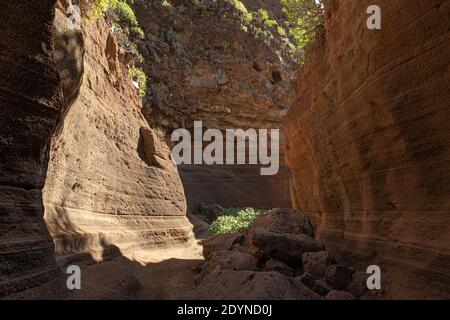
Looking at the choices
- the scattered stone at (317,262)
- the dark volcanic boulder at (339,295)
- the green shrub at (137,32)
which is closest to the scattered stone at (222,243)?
the scattered stone at (317,262)

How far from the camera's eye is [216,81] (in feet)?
82.2

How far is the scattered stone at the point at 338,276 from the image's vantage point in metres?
4.63

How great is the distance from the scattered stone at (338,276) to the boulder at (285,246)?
102 cm

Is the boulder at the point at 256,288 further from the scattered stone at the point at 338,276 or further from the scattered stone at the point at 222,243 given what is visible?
the scattered stone at the point at 222,243

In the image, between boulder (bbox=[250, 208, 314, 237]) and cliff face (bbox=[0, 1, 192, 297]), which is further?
boulder (bbox=[250, 208, 314, 237])

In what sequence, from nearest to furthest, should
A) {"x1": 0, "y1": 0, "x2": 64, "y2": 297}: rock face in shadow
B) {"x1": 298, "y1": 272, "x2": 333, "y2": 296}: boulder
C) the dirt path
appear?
{"x1": 0, "y1": 0, "x2": 64, "y2": 297}: rock face in shadow
{"x1": 298, "y1": 272, "x2": 333, "y2": 296}: boulder
the dirt path

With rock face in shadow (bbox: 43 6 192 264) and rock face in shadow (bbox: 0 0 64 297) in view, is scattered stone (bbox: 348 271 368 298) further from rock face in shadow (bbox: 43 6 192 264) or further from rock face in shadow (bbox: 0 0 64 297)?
rock face in shadow (bbox: 43 6 192 264)

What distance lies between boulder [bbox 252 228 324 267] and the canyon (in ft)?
0.08

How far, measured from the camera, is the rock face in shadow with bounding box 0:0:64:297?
374 centimetres

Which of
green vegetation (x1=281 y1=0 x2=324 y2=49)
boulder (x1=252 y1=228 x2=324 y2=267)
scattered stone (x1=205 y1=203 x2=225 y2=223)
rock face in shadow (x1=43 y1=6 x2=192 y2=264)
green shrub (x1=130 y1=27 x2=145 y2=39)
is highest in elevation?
green shrub (x1=130 y1=27 x2=145 y2=39)

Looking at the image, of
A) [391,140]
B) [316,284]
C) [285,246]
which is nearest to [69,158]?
[285,246]

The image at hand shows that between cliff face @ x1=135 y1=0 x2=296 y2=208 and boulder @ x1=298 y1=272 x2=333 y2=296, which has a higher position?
cliff face @ x1=135 y1=0 x2=296 y2=208

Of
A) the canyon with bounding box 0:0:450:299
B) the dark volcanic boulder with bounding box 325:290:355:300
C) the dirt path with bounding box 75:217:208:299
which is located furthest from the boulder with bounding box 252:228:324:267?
the dark volcanic boulder with bounding box 325:290:355:300
